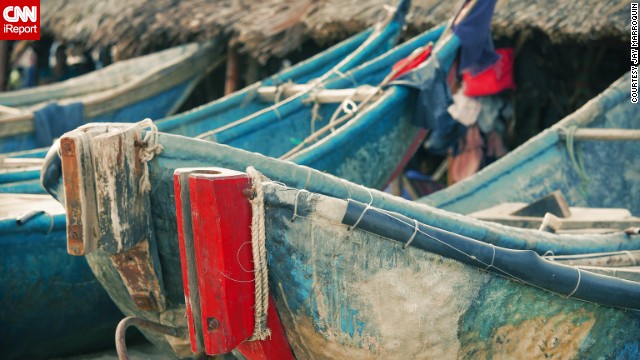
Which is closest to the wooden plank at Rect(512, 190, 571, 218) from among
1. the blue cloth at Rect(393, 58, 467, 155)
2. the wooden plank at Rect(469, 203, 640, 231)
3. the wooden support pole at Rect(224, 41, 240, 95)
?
the wooden plank at Rect(469, 203, 640, 231)

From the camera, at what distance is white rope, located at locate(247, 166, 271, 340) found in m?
2.36

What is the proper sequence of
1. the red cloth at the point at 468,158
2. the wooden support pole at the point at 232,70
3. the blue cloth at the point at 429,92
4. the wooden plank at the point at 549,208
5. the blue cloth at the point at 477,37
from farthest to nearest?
the wooden support pole at the point at 232,70, the red cloth at the point at 468,158, the blue cloth at the point at 477,37, the blue cloth at the point at 429,92, the wooden plank at the point at 549,208

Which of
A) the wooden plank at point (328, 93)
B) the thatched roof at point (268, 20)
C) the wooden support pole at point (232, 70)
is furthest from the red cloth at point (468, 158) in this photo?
the wooden support pole at point (232, 70)

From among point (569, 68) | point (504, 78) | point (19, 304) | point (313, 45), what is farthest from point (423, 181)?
point (19, 304)

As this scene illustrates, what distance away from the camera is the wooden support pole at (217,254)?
7.56 ft

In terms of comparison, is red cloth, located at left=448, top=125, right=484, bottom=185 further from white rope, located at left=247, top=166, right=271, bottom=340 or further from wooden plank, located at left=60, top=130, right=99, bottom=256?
wooden plank, located at left=60, top=130, right=99, bottom=256

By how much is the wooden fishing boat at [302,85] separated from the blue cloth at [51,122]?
0.82 metres

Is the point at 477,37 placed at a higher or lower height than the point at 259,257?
higher

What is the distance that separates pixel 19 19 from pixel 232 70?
2555 mm

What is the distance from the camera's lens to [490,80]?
6395mm

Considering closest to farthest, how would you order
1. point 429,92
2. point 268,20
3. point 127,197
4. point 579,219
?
1. point 127,197
2. point 579,219
3. point 429,92
4. point 268,20

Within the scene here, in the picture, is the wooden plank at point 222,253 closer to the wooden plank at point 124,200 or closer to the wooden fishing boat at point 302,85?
the wooden plank at point 124,200

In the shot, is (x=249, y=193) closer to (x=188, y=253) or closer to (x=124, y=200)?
(x=188, y=253)

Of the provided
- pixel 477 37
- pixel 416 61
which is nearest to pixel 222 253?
pixel 416 61
